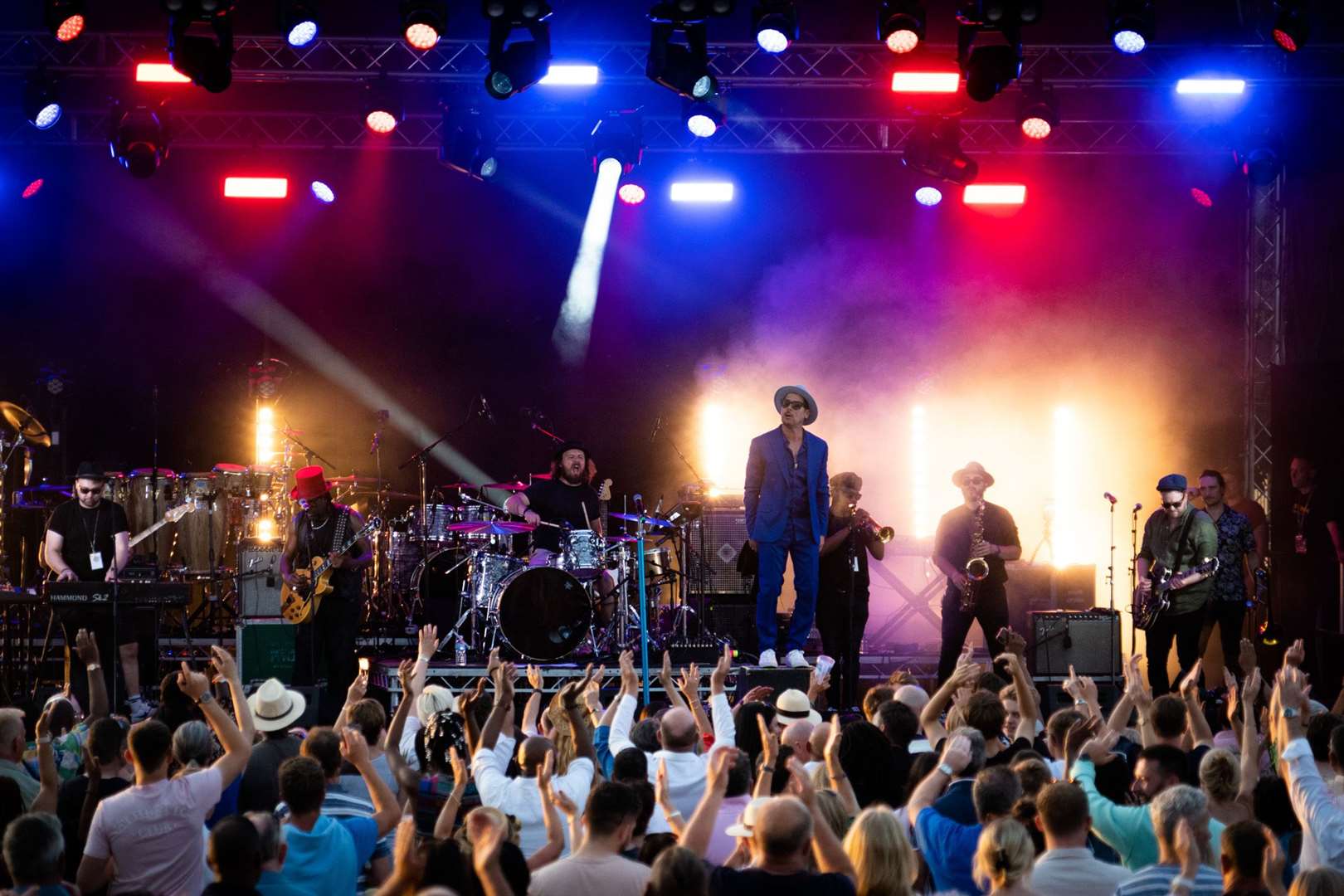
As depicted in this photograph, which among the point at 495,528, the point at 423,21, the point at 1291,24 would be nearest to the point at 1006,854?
the point at 495,528

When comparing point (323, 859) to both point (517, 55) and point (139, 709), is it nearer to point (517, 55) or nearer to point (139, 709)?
point (139, 709)

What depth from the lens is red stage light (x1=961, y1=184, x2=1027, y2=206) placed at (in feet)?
50.3

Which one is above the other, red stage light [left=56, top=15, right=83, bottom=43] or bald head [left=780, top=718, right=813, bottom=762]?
red stage light [left=56, top=15, right=83, bottom=43]

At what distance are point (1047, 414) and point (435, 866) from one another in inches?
512

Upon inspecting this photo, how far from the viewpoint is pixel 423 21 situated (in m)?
11.1

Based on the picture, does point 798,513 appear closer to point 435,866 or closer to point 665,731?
point 665,731

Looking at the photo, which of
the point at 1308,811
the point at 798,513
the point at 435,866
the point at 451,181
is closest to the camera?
the point at 435,866

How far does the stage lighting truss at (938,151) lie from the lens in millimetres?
13797

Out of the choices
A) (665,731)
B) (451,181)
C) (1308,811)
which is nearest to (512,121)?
(451,181)

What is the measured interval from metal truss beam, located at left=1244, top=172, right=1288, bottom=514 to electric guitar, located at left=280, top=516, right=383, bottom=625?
8.89 metres

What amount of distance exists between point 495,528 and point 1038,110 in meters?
6.29

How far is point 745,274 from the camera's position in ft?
52.3

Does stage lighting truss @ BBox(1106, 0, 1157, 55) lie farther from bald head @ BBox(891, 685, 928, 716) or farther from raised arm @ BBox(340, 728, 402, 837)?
raised arm @ BBox(340, 728, 402, 837)

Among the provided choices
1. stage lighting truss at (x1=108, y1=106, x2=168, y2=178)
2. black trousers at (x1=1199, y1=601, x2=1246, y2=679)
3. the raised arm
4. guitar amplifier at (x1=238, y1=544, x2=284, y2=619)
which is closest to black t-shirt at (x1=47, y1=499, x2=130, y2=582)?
guitar amplifier at (x1=238, y1=544, x2=284, y2=619)
